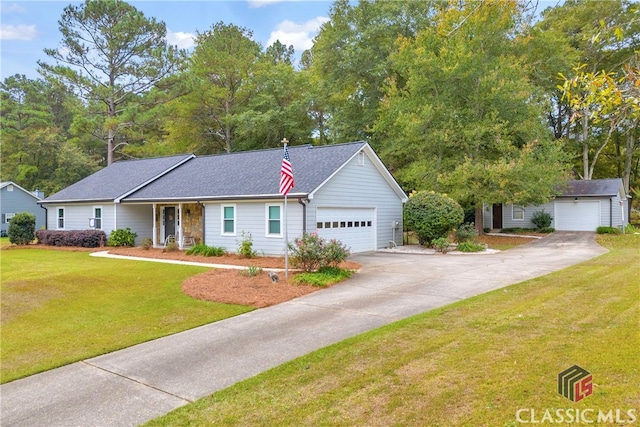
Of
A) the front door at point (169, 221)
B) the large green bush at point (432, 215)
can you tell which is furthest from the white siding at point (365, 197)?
the front door at point (169, 221)

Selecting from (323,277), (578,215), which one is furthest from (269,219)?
(578,215)

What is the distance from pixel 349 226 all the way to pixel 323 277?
7.03m

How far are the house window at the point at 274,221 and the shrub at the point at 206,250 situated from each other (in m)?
2.37

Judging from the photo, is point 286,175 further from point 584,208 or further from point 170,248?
point 584,208

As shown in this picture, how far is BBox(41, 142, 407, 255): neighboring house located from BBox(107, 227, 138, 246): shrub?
0.46 meters

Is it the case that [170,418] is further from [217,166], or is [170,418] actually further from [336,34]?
[336,34]

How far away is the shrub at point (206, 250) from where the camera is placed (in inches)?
664

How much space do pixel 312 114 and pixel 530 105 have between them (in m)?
18.0

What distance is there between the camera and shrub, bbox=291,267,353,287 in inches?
415

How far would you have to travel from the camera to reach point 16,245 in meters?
22.5

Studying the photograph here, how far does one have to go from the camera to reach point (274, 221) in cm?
1605

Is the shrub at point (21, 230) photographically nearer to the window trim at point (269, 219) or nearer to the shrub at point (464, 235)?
the window trim at point (269, 219)

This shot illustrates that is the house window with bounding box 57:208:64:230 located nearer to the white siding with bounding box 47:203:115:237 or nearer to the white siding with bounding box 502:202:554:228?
the white siding with bounding box 47:203:115:237

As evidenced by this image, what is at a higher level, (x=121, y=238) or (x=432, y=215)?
(x=432, y=215)
